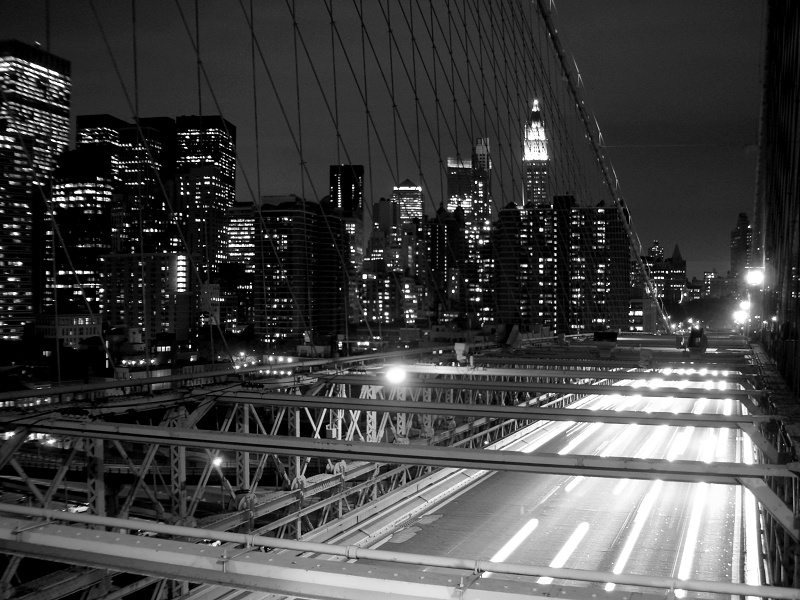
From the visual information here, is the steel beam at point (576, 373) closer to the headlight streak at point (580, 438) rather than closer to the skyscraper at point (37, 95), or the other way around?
the headlight streak at point (580, 438)

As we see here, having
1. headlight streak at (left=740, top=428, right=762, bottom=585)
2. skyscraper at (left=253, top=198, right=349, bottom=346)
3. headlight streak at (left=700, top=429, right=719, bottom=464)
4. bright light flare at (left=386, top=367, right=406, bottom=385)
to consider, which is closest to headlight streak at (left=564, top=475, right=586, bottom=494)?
headlight streak at (left=700, top=429, right=719, bottom=464)

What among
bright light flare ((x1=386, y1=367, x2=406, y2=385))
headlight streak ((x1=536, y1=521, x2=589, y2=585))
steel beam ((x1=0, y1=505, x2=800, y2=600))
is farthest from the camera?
bright light flare ((x1=386, y1=367, x2=406, y2=385))

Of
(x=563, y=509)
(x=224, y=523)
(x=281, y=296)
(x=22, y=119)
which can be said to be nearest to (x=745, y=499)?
(x=563, y=509)

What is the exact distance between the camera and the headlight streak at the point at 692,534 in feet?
36.9

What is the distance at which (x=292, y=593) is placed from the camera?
343cm

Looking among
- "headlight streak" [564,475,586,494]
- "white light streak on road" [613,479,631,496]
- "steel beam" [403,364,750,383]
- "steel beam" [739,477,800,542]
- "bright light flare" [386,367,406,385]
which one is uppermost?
"bright light flare" [386,367,406,385]

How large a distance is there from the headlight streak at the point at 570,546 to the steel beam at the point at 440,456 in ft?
18.5

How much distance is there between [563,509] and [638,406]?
57.8ft

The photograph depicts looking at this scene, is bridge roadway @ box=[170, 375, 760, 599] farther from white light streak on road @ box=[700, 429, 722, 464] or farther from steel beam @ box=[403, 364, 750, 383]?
steel beam @ box=[403, 364, 750, 383]

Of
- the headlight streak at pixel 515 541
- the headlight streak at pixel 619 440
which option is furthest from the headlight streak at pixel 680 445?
the headlight streak at pixel 515 541

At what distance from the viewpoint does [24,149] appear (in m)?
11.2

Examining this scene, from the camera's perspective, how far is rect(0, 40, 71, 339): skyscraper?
16.3 meters

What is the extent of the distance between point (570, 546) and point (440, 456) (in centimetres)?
791

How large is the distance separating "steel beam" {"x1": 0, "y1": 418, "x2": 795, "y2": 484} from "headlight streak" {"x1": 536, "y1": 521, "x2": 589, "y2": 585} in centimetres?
564
